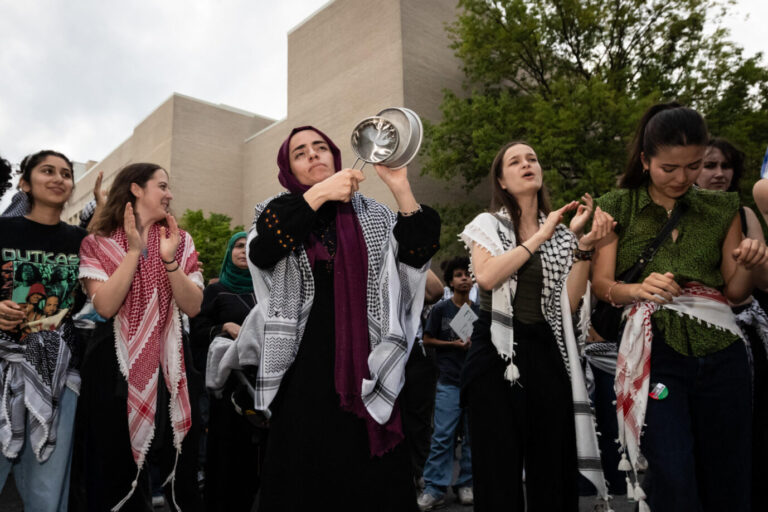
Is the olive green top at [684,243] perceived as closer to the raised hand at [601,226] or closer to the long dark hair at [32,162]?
the raised hand at [601,226]

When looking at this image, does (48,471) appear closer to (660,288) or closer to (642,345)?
(642,345)

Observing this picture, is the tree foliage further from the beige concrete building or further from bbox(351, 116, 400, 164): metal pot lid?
bbox(351, 116, 400, 164): metal pot lid

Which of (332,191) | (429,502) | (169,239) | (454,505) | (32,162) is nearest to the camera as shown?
(332,191)

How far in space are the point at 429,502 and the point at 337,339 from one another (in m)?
3.31

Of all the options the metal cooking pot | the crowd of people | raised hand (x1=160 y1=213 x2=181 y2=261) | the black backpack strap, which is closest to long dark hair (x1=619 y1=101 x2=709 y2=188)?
the crowd of people

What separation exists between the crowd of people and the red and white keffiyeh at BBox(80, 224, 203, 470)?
0.04 feet

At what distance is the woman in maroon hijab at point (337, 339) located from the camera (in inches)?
82.0

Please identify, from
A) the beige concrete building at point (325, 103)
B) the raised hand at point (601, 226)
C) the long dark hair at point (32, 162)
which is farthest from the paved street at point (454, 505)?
the beige concrete building at point (325, 103)

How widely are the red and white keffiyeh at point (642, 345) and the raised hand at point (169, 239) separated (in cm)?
235

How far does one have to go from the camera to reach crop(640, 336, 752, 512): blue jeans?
233 cm

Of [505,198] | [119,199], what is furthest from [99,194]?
[505,198]

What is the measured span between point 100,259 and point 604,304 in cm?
265

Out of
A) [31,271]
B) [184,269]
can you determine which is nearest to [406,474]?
[184,269]

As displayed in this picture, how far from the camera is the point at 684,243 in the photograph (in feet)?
8.52
